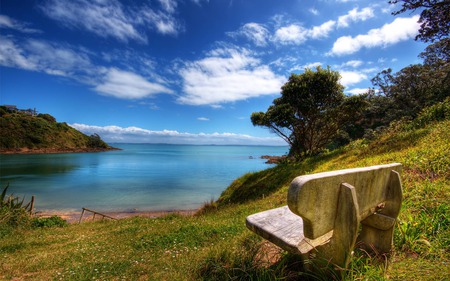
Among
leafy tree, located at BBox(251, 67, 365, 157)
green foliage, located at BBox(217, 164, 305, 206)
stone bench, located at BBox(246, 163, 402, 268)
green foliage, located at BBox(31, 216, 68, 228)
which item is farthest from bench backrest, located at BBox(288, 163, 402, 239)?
leafy tree, located at BBox(251, 67, 365, 157)

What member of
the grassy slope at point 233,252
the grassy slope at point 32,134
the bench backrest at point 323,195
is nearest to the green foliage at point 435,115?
the grassy slope at point 233,252

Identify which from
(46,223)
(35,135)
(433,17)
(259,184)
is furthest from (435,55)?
(35,135)

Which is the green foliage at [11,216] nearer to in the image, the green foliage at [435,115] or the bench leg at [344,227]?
the bench leg at [344,227]

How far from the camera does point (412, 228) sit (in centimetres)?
271

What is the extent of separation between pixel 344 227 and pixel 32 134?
116 meters

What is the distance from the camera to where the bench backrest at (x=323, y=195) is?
148 cm

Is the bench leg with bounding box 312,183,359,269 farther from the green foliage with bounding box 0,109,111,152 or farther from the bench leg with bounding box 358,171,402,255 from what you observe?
the green foliage with bounding box 0,109,111,152

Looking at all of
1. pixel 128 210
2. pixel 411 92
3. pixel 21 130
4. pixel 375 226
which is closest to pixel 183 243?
pixel 375 226

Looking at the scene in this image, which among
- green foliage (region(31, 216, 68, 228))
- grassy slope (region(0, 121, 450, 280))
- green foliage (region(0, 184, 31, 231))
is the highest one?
grassy slope (region(0, 121, 450, 280))

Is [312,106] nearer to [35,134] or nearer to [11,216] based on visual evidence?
[11,216]

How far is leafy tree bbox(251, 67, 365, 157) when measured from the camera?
1661 cm

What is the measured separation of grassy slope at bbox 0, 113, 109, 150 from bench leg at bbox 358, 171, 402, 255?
A: 110126 mm

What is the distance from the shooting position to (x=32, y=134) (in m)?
88.2

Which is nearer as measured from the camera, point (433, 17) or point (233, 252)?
point (233, 252)
